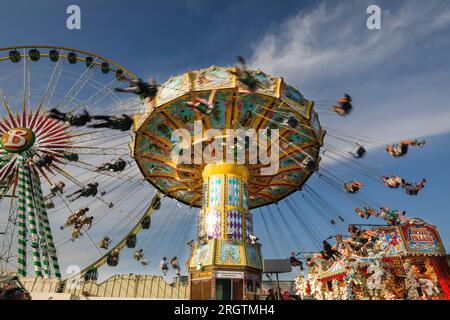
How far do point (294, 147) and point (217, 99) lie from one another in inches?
220

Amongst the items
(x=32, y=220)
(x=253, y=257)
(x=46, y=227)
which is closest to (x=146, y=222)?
(x=46, y=227)

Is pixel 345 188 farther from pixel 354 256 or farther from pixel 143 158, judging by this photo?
pixel 143 158

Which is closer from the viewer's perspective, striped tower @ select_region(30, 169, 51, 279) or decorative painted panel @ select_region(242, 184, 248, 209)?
decorative painted panel @ select_region(242, 184, 248, 209)

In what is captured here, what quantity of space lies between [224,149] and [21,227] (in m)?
12.5

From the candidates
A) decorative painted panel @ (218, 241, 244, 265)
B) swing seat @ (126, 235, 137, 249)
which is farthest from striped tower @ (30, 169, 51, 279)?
decorative painted panel @ (218, 241, 244, 265)

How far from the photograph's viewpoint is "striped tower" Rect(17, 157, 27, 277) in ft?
62.9

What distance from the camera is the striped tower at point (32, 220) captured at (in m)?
19.6

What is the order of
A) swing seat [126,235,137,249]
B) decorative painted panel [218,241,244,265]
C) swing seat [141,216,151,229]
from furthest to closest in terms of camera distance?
1. swing seat [141,216,151,229]
2. swing seat [126,235,137,249]
3. decorative painted panel [218,241,244,265]

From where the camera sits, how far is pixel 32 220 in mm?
20234

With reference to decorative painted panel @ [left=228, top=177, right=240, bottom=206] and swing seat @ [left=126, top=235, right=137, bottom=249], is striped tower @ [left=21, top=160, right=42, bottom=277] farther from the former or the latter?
decorative painted panel @ [left=228, top=177, right=240, bottom=206]

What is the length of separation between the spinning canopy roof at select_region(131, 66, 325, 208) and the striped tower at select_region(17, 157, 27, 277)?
7.01 m

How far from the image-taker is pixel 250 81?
1512 cm
